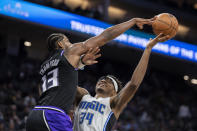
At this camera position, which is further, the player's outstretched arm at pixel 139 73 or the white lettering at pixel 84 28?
the white lettering at pixel 84 28

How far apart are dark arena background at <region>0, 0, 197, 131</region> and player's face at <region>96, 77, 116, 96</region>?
6370 millimetres

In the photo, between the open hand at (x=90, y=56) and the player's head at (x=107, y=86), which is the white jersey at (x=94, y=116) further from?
the open hand at (x=90, y=56)

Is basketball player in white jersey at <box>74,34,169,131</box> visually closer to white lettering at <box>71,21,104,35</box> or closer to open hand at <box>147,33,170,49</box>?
open hand at <box>147,33,170,49</box>

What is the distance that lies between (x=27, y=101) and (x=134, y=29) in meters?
6.70

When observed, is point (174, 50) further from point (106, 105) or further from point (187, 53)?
point (106, 105)

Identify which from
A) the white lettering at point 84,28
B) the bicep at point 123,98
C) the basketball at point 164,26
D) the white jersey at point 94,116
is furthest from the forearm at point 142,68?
the white lettering at point 84,28

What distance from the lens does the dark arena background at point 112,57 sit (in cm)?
1420

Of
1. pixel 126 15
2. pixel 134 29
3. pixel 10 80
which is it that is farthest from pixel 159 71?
pixel 10 80

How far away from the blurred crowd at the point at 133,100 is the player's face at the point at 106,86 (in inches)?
243

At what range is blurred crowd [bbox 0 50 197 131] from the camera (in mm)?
12547

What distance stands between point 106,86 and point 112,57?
53.2 ft

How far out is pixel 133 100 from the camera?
674 inches

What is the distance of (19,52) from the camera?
1852cm

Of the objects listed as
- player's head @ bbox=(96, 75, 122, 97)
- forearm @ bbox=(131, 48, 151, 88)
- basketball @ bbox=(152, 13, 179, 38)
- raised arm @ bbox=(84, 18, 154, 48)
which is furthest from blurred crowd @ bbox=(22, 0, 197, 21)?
raised arm @ bbox=(84, 18, 154, 48)
